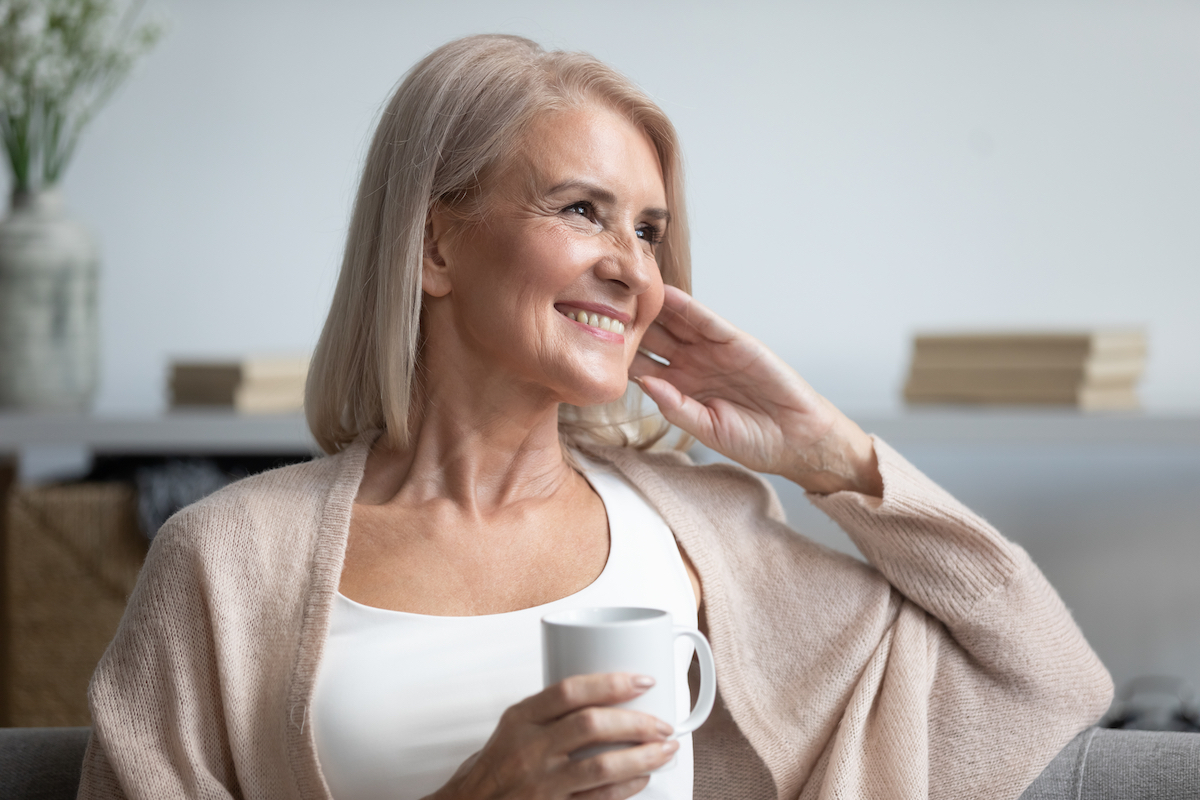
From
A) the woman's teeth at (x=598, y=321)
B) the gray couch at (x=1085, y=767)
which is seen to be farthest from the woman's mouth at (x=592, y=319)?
the gray couch at (x=1085, y=767)

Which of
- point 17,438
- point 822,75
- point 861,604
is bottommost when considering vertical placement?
point 17,438

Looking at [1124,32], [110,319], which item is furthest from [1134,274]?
[110,319]

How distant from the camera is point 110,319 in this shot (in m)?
2.64

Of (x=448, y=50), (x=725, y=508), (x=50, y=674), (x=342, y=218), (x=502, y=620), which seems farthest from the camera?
(x=342, y=218)

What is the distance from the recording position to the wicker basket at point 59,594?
2191 mm

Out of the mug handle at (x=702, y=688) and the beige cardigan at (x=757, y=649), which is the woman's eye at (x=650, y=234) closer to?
the beige cardigan at (x=757, y=649)

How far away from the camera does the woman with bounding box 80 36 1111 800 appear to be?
1114 mm

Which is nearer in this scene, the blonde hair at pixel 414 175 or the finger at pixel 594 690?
the finger at pixel 594 690

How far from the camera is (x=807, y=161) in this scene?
2.46 m

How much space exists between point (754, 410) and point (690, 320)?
13 cm

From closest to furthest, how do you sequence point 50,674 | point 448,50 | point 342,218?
1. point 448,50
2. point 50,674
3. point 342,218

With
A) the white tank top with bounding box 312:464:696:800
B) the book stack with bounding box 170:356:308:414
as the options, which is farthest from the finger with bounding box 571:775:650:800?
the book stack with bounding box 170:356:308:414

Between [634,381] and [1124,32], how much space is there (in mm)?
1596

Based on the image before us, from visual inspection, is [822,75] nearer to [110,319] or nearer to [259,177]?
[259,177]
